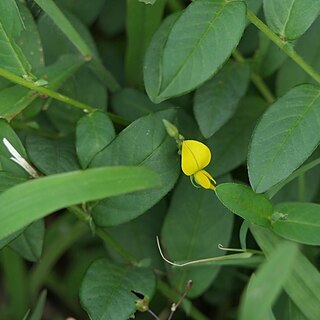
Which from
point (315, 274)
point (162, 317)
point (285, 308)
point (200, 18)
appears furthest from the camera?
point (162, 317)

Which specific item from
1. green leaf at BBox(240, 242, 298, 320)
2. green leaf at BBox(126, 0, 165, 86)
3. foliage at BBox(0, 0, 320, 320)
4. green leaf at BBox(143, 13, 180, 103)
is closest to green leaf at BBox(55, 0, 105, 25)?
foliage at BBox(0, 0, 320, 320)

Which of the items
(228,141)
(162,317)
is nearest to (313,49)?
(228,141)

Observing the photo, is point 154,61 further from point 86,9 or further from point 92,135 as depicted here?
point 86,9

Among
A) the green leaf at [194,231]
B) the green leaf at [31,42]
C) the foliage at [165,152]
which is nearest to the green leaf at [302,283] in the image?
the foliage at [165,152]

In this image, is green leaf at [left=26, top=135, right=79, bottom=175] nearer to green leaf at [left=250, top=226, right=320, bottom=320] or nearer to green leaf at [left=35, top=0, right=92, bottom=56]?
green leaf at [left=35, top=0, right=92, bottom=56]

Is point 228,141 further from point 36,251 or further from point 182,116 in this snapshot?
point 36,251

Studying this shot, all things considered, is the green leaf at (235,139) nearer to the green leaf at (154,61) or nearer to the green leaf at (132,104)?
the green leaf at (132,104)

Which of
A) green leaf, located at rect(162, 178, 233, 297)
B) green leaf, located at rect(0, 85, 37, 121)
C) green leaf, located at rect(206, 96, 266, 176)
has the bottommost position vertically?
green leaf, located at rect(162, 178, 233, 297)
